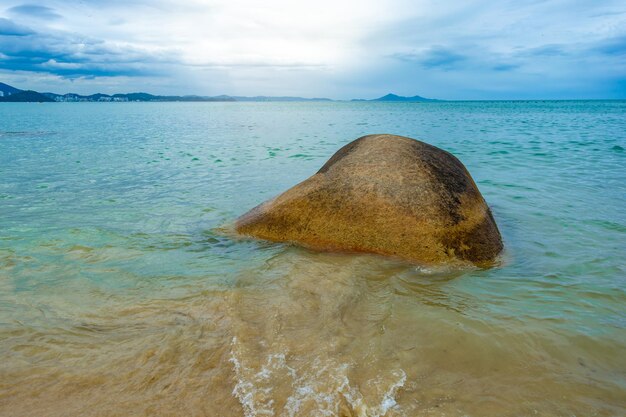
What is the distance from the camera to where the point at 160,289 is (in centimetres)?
414

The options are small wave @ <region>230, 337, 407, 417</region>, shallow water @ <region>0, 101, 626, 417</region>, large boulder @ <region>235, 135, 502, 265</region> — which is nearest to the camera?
small wave @ <region>230, 337, 407, 417</region>

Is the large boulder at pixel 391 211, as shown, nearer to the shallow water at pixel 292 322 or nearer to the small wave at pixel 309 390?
the shallow water at pixel 292 322

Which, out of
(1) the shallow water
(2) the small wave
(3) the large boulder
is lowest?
(1) the shallow water

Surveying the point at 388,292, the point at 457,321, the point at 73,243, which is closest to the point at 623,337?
the point at 457,321

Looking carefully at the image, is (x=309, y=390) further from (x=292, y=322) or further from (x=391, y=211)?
(x=391, y=211)

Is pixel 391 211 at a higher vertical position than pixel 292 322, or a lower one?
higher

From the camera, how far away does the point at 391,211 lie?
509 centimetres

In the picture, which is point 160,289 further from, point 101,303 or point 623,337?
point 623,337

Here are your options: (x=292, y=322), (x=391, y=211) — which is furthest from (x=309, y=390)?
(x=391, y=211)

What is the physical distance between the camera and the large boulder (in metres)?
4.94

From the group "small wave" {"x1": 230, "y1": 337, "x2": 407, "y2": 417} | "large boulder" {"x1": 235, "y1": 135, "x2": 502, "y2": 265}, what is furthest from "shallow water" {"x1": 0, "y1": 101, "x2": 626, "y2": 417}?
"large boulder" {"x1": 235, "y1": 135, "x2": 502, "y2": 265}

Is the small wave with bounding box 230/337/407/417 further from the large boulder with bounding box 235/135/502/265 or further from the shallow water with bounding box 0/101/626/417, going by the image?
the large boulder with bounding box 235/135/502/265

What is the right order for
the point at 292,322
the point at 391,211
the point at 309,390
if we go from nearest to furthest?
the point at 309,390
the point at 292,322
the point at 391,211

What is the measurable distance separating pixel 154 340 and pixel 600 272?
4.64 metres
